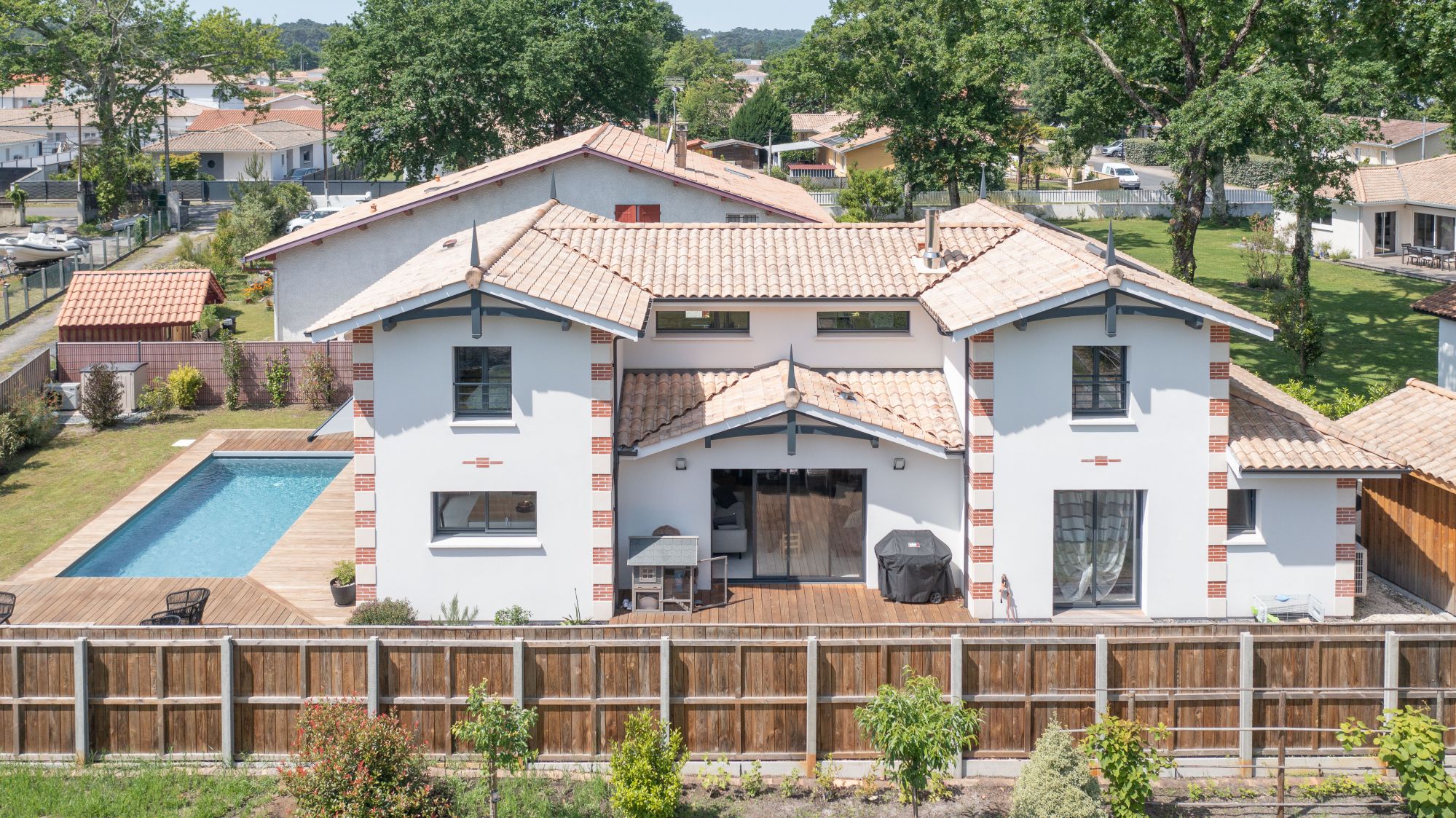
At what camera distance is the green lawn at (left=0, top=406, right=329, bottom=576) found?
30031 millimetres

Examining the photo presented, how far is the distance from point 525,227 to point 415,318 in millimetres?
5925

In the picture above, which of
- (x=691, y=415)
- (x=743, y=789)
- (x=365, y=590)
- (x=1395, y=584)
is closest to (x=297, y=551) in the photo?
(x=365, y=590)

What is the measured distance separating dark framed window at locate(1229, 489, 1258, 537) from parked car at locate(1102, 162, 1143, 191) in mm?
59030

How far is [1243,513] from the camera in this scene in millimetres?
24844

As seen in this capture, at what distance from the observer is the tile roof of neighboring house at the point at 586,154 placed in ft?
135

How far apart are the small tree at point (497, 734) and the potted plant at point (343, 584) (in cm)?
784

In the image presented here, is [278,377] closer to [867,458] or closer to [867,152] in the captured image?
[867,458]

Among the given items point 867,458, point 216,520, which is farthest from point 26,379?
point 867,458

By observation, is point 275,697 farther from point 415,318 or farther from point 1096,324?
point 1096,324

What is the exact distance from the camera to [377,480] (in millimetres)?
24203

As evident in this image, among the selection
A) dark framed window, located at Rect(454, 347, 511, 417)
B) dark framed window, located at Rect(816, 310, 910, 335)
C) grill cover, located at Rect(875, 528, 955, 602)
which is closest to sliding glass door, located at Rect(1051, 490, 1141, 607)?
grill cover, located at Rect(875, 528, 955, 602)

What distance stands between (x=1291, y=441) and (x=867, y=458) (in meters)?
7.52

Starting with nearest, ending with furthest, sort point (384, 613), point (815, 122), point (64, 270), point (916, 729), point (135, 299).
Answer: point (916, 729) → point (384, 613) → point (135, 299) → point (64, 270) → point (815, 122)

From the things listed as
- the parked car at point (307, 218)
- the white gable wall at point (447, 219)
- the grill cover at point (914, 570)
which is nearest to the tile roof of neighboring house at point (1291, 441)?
the grill cover at point (914, 570)
